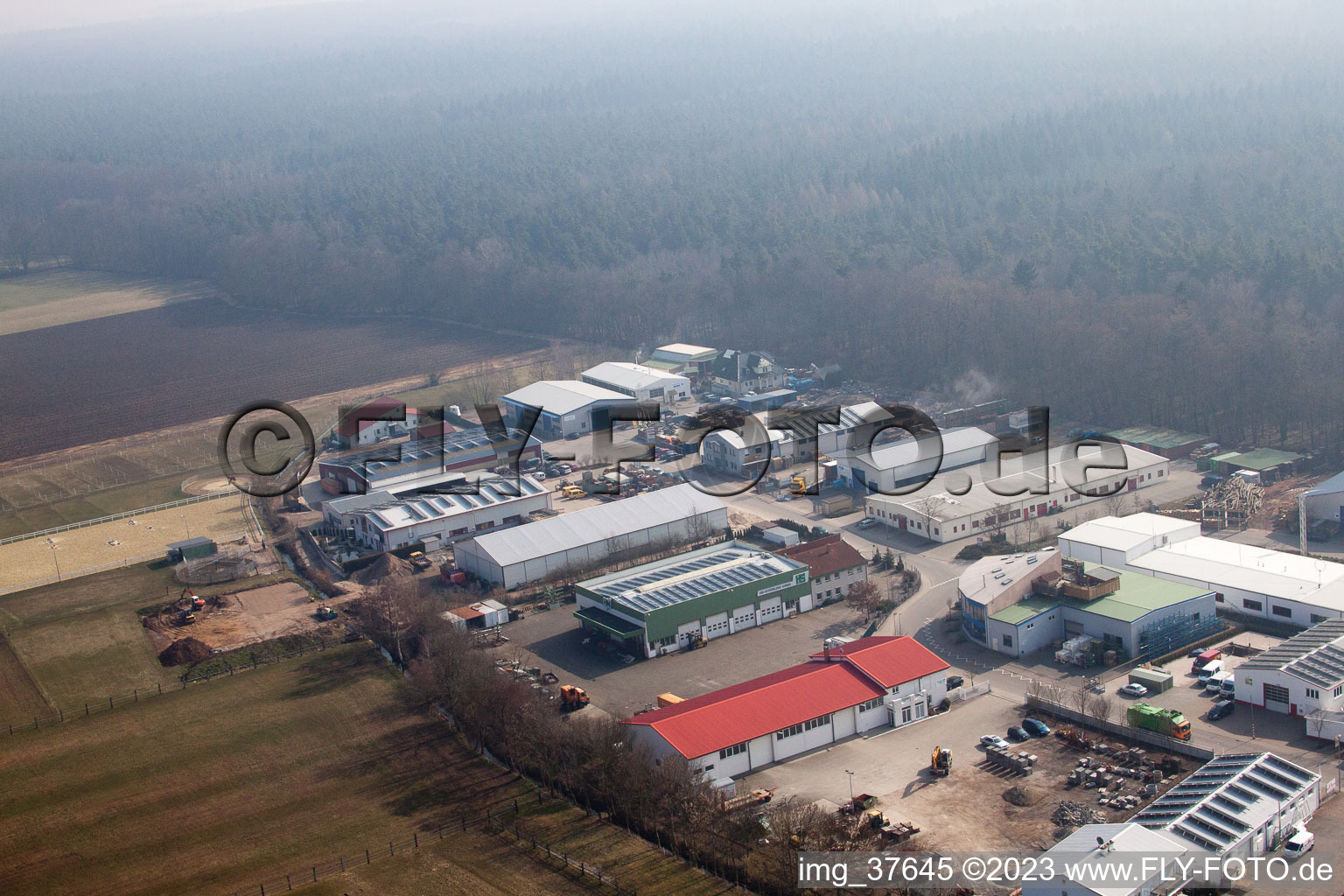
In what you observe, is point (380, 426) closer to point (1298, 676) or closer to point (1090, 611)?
point (1090, 611)

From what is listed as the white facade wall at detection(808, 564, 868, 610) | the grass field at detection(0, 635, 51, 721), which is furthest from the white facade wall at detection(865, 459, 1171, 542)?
the grass field at detection(0, 635, 51, 721)

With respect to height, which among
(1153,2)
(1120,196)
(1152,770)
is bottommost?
(1152,770)

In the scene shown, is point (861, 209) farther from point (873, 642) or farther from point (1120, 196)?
point (873, 642)

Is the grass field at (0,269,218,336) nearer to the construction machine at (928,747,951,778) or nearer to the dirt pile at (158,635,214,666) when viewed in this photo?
the dirt pile at (158,635,214,666)

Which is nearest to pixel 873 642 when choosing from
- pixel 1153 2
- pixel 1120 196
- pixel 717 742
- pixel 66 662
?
pixel 717 742

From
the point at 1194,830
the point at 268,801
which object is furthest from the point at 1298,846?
the point at 268,801
